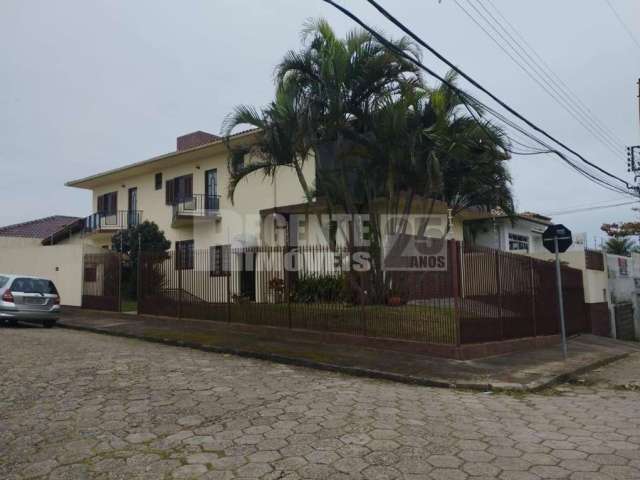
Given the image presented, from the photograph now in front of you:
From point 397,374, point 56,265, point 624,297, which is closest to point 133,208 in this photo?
point 56,265

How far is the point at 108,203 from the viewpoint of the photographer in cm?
2544

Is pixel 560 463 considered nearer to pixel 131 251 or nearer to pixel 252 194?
pixel 252 194

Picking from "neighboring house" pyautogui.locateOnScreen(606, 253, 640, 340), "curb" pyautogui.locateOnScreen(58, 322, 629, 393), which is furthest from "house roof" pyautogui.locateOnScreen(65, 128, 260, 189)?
"neighboring house" pyautogui.locateOnScreen(606, 253, 640, 340)

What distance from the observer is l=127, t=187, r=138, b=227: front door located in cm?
2333

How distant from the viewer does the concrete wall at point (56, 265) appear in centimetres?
1759

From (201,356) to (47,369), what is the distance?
250 centimetres

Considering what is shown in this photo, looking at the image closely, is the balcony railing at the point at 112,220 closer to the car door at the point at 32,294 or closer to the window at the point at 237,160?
the car door at the point at 32,294

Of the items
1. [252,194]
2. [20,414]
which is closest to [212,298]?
[252,194]

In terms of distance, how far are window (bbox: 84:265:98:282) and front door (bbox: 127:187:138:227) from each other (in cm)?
633

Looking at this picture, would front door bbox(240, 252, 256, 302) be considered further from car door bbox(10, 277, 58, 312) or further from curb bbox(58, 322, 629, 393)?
car door bbox(10, 277, 58, 312)

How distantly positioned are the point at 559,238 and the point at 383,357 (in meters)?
4.14

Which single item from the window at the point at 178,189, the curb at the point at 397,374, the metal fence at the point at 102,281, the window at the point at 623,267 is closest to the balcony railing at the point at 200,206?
the window at the point at 178,189

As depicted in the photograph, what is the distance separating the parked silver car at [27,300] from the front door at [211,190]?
23.9 ft

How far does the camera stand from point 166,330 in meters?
12.0
